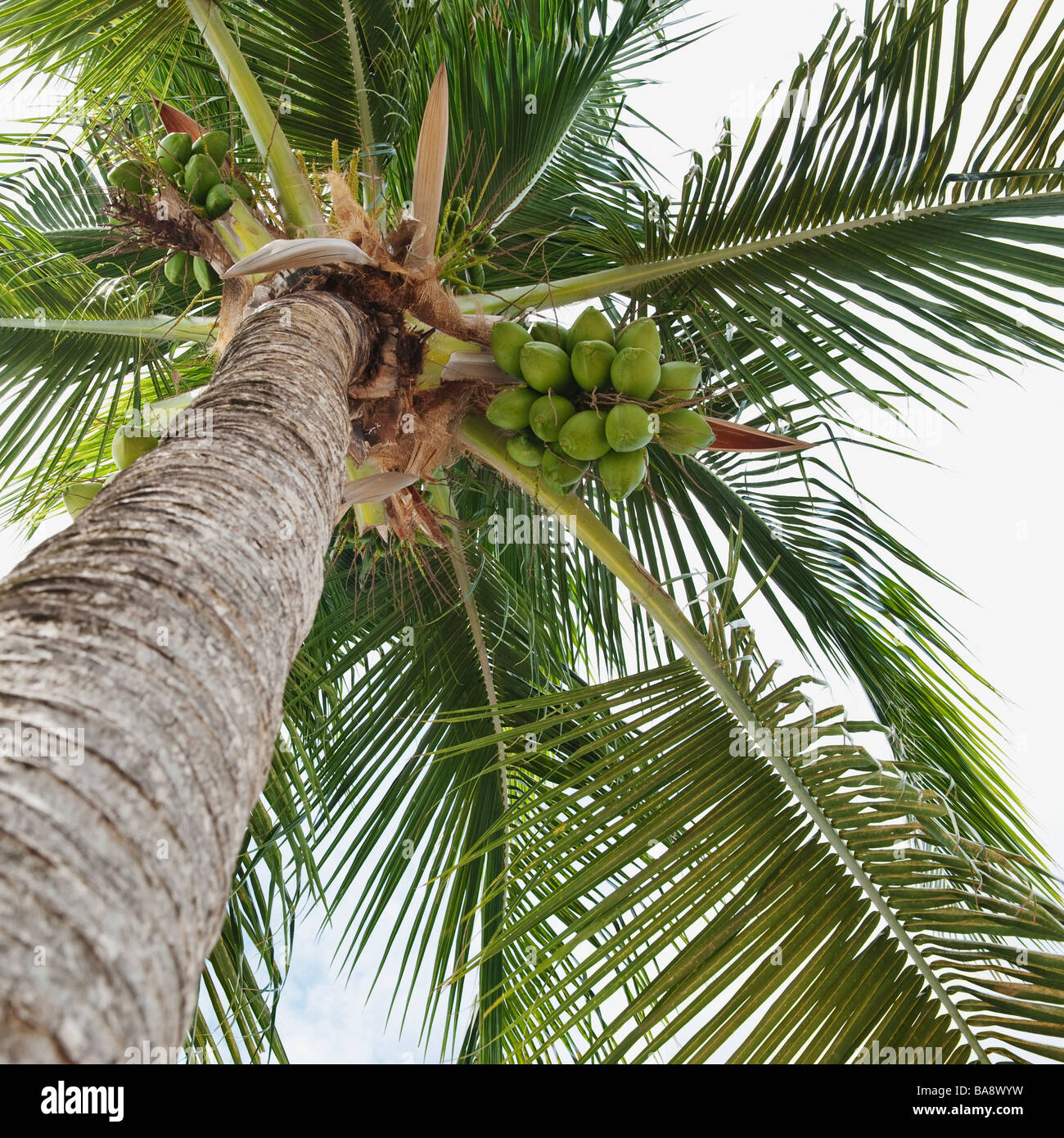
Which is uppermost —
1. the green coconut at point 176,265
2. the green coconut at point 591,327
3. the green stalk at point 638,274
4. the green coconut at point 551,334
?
the green coconut at point 176,265

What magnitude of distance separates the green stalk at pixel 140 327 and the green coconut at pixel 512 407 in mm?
1003

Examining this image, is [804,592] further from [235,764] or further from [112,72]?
[112,72]

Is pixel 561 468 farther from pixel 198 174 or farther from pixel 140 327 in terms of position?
pixel 140 327

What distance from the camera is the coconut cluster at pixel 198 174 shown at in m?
2.19

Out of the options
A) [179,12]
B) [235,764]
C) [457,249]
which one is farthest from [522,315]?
[235,764]

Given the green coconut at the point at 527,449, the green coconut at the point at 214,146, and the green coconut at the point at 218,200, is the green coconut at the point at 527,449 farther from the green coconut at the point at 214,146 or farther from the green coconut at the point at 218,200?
the green coconut at the point at 214,146

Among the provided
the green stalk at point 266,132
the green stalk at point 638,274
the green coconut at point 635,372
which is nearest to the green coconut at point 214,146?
the green stalk at point 266,132

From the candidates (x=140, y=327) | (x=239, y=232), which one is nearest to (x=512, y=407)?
(x=239, y=232)

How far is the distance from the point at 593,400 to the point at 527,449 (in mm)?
241

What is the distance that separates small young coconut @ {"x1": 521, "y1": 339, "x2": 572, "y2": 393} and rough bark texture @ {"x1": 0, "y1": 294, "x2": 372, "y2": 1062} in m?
0.87

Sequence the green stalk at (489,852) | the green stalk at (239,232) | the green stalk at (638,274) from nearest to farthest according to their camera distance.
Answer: the green stalk at (239,232)
the green stalk at (638,274)
the green stalk at (489,852)

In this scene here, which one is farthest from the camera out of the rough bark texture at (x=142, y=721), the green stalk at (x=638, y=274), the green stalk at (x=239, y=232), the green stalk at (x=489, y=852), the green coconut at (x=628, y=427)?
the green stalk at (x=489, y=852)

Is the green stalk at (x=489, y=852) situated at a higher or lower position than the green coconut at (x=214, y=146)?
lower

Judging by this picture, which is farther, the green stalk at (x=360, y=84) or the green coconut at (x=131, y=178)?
the green stalk at (x=360, y=84)
